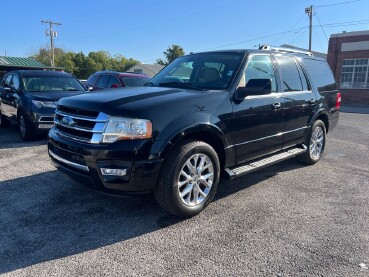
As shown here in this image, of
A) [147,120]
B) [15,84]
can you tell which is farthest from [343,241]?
[15,84]

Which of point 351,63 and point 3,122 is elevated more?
point 351,63

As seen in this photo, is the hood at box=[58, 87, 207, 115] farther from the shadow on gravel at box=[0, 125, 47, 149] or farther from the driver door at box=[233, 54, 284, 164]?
the shadow on gravel at box=[0, 125, 47, 149]

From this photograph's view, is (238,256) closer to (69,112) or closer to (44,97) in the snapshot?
(69,112)

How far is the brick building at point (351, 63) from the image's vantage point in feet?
83.4

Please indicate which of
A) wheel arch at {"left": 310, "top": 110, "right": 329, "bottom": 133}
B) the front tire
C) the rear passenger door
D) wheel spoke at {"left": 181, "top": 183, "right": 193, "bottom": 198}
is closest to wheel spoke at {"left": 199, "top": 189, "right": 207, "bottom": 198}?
the front tire

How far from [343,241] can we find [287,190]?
4.93 ft

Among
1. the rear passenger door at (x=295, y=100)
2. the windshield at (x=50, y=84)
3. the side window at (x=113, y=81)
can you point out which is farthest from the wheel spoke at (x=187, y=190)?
the side window at (x=113, y=81)

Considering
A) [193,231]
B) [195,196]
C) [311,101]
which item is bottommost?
[193,231]

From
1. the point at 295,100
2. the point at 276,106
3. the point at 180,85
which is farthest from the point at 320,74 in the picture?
the point at 180,85

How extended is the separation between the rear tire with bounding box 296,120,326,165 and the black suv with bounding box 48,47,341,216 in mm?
583

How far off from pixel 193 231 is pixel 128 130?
127 centimetres

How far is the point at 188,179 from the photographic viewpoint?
146 inches

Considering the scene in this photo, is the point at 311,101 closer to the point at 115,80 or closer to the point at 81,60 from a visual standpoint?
the point at 115,80

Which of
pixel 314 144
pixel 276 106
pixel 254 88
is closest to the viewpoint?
pixel 254 88
